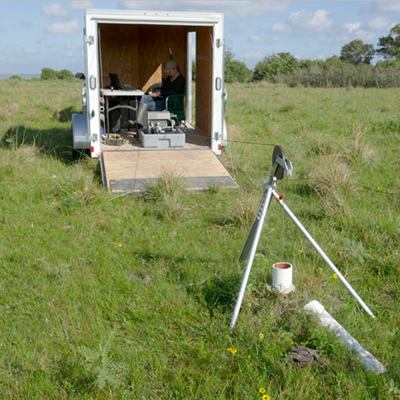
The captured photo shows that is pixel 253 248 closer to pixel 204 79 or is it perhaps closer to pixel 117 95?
pixel 117 95

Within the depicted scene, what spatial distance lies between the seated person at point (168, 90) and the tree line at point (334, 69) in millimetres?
17686

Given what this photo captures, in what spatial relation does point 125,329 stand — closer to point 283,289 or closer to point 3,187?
point 283,289

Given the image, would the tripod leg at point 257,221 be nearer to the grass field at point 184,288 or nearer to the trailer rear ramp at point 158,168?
the grass field at point 184,288

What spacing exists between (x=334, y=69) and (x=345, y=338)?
2585 centimetres

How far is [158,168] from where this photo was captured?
22.1 ft

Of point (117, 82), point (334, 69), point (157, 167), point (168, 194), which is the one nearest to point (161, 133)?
point (157, 167)

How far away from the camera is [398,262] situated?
157 inches

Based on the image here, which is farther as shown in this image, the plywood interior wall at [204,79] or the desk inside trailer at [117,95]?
the plywood interior wall at [204,79]

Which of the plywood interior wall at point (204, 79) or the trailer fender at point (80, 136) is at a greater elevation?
the plywood interior wall at point (204, 79)

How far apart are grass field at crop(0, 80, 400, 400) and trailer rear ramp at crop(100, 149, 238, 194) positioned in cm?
22

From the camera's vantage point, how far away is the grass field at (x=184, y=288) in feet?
8.88

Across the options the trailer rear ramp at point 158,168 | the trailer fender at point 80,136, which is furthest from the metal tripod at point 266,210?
the trailer fender at point 80,136

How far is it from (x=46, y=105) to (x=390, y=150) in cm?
995

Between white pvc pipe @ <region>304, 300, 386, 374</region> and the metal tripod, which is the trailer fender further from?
white pvc pipe @ <region>304, 300, 386, 374</region>
